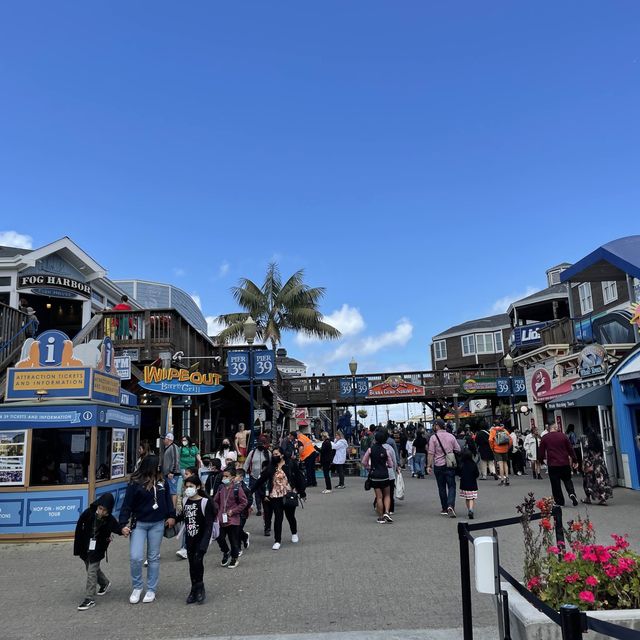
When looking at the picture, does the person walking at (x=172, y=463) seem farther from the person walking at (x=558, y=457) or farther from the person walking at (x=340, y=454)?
the person walking at (x=558, y=457)

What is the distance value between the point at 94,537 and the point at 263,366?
1121 cm

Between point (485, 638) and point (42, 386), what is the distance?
8.89 meters

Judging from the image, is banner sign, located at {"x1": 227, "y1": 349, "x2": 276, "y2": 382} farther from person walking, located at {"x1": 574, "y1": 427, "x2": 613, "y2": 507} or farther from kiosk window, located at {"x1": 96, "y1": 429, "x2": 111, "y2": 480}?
person walking, located at {"x1": 574, "y1": 427, "x2": 613, "y2": 507}

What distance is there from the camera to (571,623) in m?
2.37

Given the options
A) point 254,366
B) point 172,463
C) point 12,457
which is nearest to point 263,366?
point 254,366

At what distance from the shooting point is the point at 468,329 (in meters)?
48.4

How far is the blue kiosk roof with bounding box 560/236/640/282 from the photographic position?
→ 14.1 meters

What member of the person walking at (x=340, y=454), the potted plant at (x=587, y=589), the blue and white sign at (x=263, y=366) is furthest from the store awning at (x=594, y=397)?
the potted plant at (x=587, y=589)

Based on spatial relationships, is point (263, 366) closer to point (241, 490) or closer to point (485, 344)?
point (241, 490)

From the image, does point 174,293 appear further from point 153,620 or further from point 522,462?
point 153,620

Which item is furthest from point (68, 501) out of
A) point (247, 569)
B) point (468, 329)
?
point (468, 329)

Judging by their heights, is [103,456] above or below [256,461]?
above

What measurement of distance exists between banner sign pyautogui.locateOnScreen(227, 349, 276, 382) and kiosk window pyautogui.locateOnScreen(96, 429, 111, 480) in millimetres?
6366

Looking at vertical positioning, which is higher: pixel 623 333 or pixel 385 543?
pixel 623 333
